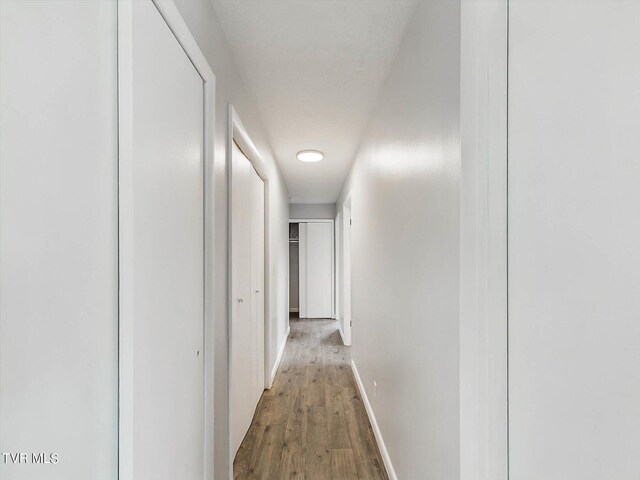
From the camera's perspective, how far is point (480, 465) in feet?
3.28

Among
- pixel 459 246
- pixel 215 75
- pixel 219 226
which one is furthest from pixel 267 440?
pixel 215 75

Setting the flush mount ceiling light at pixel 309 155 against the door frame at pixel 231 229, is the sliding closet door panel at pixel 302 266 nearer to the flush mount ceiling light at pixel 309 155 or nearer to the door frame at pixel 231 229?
the flush mount ceiling light at pixel 309 155

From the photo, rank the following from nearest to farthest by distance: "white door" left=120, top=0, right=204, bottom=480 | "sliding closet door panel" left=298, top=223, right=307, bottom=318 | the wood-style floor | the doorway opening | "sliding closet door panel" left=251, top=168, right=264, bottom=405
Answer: "white door" left=120, top=0, right=204, bottom=480
the wood-style floor
"sliding closet door panel" left=251, top=168, right=264, bottom=405
"sliding closet door panel" left=298, top=223, right=307, bottom=318
the doorway opening

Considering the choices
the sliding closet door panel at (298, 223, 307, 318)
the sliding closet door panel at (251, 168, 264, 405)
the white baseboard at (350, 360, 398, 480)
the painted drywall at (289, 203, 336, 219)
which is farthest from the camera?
the painted drywall at (289, 203, 336, 219)

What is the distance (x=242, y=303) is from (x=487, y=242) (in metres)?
1.94

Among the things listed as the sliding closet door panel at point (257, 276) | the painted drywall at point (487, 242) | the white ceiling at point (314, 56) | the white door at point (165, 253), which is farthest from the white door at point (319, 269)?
the painted drywall at point (487, 242)

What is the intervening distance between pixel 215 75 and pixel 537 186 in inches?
57.6

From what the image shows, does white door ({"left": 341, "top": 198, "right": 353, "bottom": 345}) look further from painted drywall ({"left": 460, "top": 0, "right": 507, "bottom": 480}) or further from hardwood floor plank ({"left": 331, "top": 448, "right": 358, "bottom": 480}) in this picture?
painted drywall ({"left": 460, "top": 0, "right": 507, "bottom": 480})

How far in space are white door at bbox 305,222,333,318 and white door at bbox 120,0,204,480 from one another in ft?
20.2

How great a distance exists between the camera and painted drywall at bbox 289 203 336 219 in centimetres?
777

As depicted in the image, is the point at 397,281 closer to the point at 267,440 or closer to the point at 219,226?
the point at 219,226

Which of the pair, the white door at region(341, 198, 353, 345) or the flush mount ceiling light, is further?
the white door at region(341, 198, 353, 345)

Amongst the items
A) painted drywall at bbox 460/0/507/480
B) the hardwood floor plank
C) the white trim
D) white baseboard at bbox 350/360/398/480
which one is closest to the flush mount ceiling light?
white baseboard at bbox 350/360/398/480

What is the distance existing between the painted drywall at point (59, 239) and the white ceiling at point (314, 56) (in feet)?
A: 3.41
